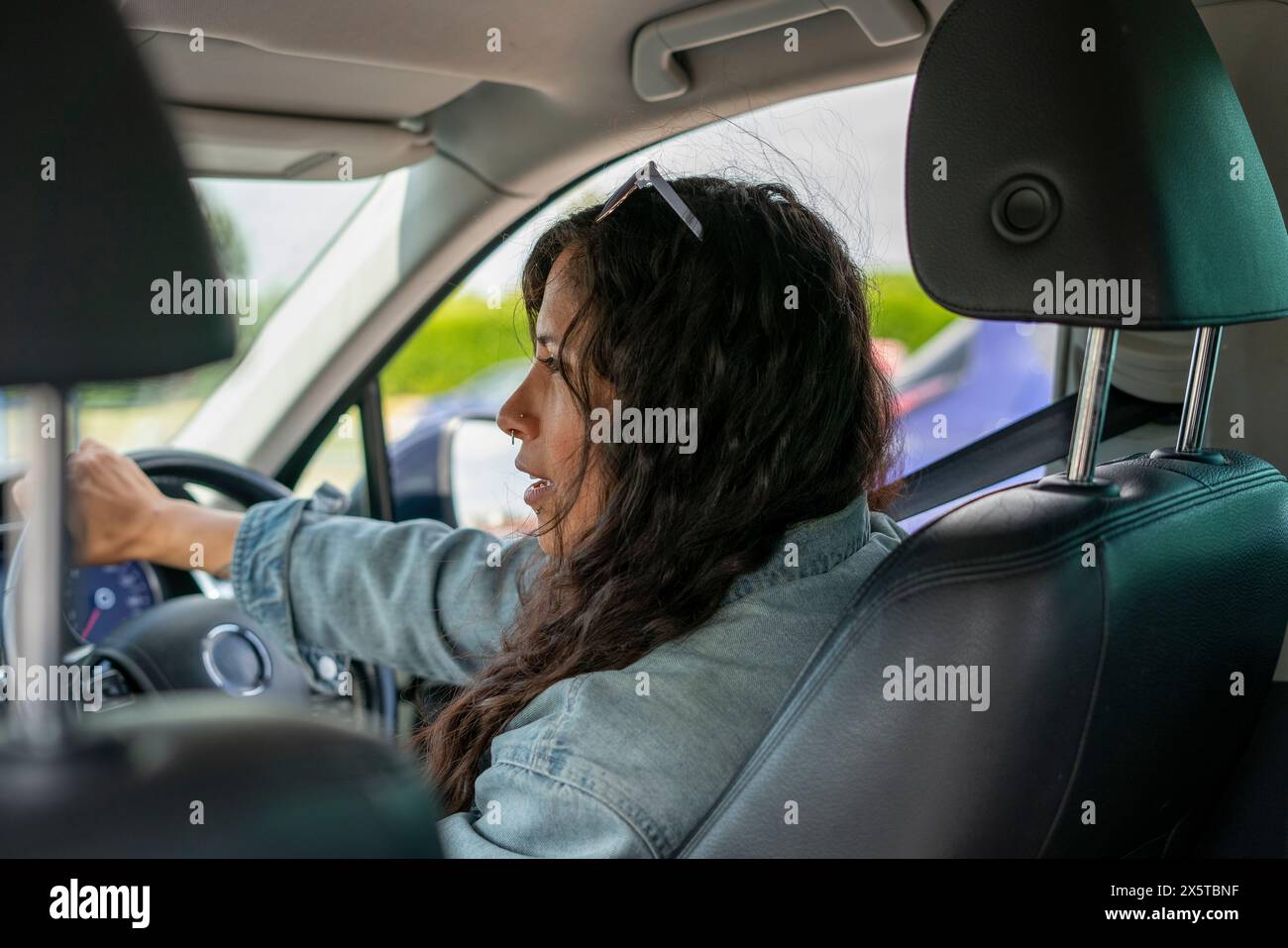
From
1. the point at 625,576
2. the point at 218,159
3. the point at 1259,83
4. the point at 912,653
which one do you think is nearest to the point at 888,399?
the point at 625,576

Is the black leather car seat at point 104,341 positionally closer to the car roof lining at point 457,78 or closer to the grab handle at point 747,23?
the car roof lining at point 457,78

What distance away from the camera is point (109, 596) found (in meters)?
1.70

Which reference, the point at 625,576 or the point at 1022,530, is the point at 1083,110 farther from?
the point at 625,576

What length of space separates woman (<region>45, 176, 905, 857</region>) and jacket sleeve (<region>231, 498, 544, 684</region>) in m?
0.30

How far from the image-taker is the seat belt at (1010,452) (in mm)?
1623

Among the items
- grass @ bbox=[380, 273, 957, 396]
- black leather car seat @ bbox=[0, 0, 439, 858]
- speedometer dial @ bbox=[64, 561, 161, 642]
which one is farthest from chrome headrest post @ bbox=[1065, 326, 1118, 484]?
speedometer dial @ bbox=[64, 561, 161, 642]

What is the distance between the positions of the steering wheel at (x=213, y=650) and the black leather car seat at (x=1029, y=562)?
0.96m

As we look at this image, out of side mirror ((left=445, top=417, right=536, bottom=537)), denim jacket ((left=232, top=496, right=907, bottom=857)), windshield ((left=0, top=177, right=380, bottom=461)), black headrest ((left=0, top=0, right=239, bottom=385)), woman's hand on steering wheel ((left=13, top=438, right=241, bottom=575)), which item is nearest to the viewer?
black headrest ((left=0, top=0, right=239, bottom=385))

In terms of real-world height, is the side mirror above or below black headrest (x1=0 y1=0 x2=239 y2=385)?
below

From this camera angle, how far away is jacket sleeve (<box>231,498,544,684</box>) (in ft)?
5.14

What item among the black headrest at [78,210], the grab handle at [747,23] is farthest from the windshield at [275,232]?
the black headrest at [78,210]

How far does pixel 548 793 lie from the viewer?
0.94m

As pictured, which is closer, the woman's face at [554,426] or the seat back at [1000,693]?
the seat back at [1000,693]

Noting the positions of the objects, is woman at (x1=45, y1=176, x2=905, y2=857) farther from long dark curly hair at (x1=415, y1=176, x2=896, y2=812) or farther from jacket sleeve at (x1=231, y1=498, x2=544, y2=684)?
jacket sleeve at (x1=231, y1=498, x2=544, y2=684)
